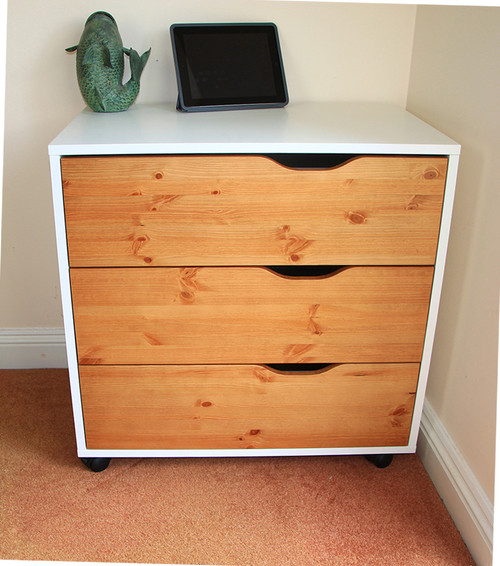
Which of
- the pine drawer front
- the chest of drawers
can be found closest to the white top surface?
the chest of drawers

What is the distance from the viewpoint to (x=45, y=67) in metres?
1.40

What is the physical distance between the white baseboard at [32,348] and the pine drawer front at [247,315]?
50 centimetres

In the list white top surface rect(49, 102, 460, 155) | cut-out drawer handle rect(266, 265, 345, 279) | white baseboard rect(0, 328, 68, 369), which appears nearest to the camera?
white top surface rect(49, 102, 460, 155)

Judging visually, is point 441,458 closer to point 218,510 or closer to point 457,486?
point 457,486

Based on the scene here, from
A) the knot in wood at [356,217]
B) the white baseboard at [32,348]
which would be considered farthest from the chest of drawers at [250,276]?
the white baseboard at [32,348]

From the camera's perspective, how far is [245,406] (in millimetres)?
1259

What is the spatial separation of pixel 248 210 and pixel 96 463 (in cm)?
65

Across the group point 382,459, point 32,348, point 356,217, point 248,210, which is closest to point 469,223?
point 356,217

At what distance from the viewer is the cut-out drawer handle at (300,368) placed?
1.24 m

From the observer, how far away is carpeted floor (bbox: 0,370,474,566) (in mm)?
1138

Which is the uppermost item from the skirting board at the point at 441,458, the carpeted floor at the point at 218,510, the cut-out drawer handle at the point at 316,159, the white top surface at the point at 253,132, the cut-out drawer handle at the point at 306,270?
the white top surface at the point at 253,132

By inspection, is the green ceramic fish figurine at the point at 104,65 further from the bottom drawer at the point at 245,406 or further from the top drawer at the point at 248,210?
the bottom drawer at the point at 245,406

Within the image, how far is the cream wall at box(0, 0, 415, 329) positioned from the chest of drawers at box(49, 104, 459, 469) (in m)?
0.15

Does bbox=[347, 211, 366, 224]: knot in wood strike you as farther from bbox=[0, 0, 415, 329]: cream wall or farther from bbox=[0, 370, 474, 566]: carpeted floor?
bbox=[0, 370, 474, 566]: carpeted floor
